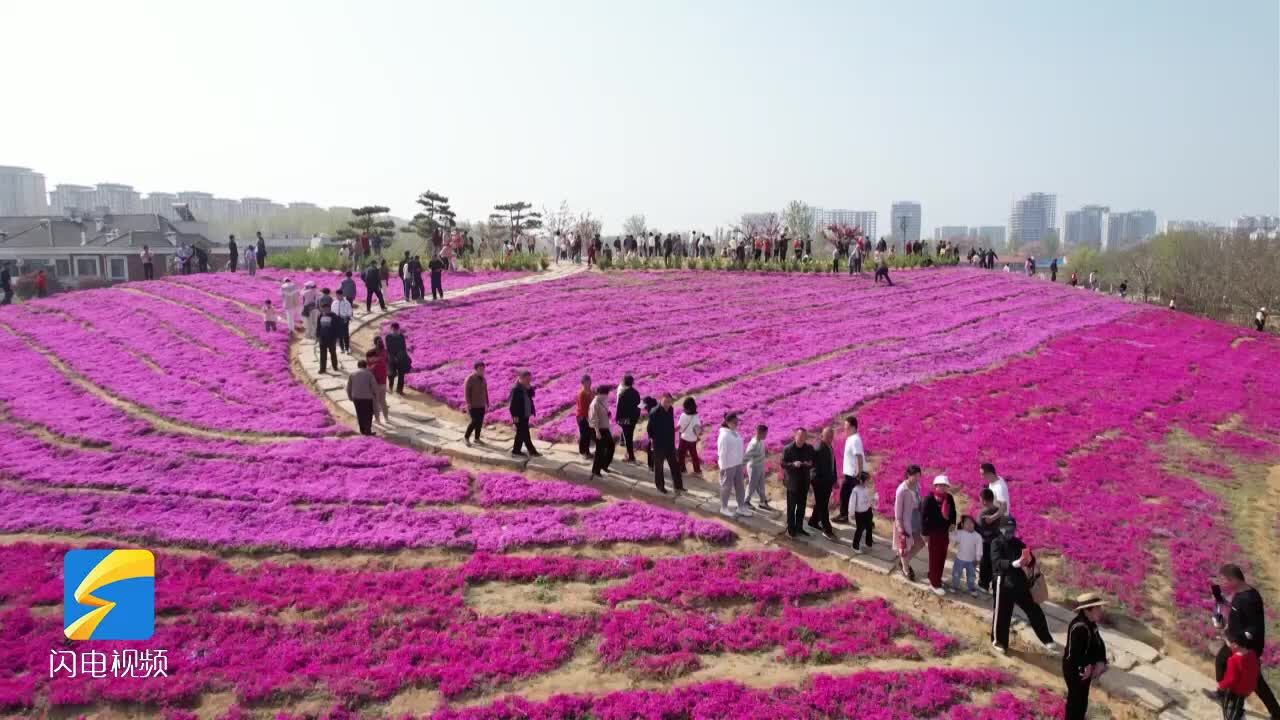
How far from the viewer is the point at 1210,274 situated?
65062 mm

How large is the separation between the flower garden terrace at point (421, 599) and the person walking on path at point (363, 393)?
0.39 metres

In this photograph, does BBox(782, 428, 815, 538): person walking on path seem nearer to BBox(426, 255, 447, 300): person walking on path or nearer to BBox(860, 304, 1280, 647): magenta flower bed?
BBox(860, 304, 1280, 647): magenta flower bed

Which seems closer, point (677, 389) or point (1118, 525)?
point (1118, 525)

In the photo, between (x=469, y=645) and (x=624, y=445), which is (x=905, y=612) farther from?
(x=624, y=445)

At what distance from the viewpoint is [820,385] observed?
70.5 ft

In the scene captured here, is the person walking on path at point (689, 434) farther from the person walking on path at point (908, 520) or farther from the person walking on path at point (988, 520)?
the person walking on path at point (988, 520)

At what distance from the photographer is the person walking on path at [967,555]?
1096 cm

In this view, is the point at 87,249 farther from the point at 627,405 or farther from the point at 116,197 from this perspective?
the point at 116,197

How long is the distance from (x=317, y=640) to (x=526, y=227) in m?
82.3

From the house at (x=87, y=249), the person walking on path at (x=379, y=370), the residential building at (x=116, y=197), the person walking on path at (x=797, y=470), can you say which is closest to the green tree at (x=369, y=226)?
the house at (x=87, y=249)

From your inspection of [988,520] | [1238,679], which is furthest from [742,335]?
[1238,679]

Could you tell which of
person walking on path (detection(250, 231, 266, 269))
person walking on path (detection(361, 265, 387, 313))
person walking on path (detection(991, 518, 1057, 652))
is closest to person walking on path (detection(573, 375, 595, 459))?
person walking on path (detection(991, 518, 1057, 652))

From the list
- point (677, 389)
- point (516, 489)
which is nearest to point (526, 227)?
point (677, 389)

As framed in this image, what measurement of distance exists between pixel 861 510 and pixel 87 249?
215 feet
